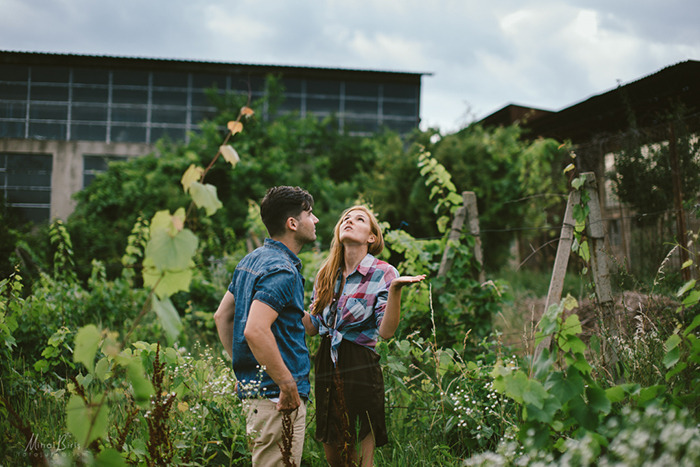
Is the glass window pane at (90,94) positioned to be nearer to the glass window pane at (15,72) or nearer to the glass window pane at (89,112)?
the glass window pane at (89,112)

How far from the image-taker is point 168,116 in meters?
18.3

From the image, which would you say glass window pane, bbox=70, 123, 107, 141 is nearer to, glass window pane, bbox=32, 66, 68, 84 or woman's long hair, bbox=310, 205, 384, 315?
glass window pane, bbox=32, 66, 68, 84

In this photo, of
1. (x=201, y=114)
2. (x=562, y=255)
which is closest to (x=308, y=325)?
(x=562, y=255)

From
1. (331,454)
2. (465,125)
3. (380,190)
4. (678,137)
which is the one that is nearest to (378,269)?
(331,454)

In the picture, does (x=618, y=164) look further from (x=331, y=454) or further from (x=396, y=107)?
(x=396, y=107)

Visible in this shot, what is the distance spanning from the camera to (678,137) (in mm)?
5289

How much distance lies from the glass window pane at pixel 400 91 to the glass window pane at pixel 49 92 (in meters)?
11.9

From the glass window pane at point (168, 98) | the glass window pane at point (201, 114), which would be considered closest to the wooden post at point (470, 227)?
the glass window pane at point (201, 114)

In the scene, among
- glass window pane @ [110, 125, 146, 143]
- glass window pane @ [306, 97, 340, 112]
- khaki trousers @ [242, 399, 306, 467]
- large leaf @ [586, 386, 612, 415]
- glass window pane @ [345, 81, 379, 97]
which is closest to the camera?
large leaf @ [586, 386, 612, 415]

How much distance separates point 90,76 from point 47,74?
139cm

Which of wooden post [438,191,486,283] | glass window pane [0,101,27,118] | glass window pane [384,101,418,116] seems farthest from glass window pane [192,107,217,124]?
wooden post [438,191,486,283]

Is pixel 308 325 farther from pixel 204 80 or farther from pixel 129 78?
pixel 129 78

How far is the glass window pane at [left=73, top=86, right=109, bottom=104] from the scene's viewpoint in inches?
703

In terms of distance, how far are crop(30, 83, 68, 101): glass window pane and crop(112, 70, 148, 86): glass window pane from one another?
173 centimetres
